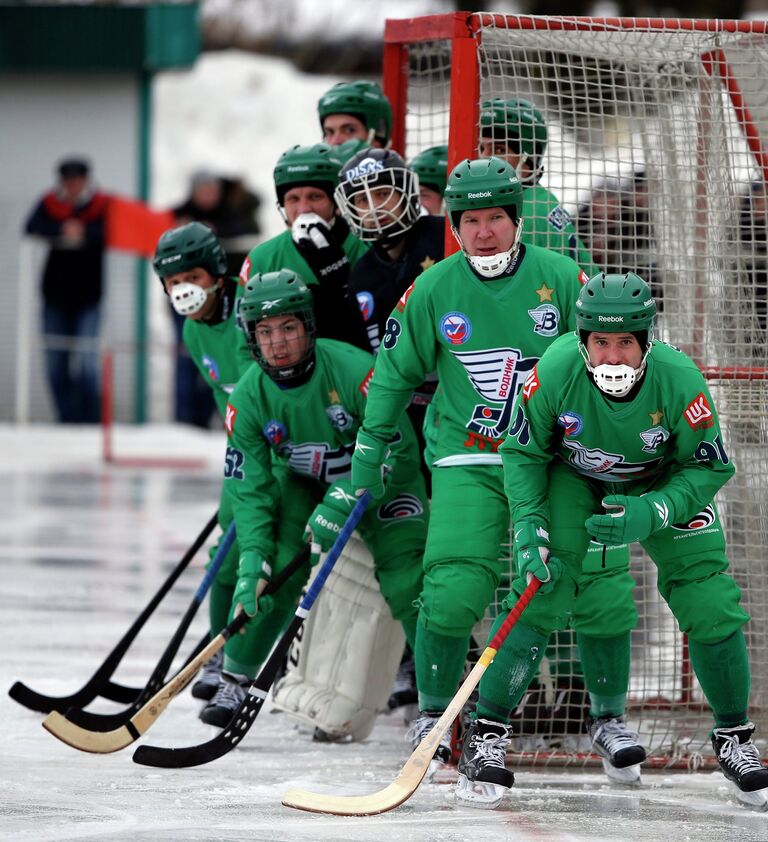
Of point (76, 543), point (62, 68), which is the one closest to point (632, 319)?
point (76, 543)

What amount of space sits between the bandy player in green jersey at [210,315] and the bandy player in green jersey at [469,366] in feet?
3.17

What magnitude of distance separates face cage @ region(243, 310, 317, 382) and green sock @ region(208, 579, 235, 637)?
0.91 m

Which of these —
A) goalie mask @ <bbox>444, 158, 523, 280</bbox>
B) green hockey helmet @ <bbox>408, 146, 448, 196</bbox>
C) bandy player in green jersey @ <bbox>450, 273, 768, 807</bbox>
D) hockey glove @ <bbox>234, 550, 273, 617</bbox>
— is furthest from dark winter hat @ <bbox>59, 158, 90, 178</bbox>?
bandy player in green jersey @ <bbox>450, 273, 768, 807</bbox>

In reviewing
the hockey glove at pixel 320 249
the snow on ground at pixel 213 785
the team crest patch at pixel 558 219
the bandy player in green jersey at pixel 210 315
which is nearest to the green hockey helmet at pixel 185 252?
the bandy player in green jersey at pixel 210 315

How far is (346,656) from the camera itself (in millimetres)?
5344

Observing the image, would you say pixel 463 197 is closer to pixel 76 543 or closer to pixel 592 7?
pixel 76 543

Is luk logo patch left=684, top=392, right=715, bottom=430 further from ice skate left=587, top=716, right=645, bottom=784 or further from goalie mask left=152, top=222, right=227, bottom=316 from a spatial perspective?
goalie mask left=152, top=222, right=227, bottom=316

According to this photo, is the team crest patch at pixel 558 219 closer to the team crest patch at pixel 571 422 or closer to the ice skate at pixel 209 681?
the team crest patch at pixel 571 422

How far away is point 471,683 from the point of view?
443 cm

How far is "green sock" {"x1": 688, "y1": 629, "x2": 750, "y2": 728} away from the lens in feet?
14.7

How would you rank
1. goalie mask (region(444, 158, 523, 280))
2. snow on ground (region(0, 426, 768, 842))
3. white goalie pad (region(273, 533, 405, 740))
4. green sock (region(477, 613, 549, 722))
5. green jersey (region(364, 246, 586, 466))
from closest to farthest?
snow on ground (region(0, 426, 768, 842)), green sock (region(477, 613, 549, 722)), goalie mask (region(444, 158, 523, 280)), green jersey (region(364, 246, 586, 466)), white goalie pad (region(273, 533, 405, 740))

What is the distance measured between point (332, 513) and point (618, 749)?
108 centimetres

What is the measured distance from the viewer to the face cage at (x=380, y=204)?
519 cm

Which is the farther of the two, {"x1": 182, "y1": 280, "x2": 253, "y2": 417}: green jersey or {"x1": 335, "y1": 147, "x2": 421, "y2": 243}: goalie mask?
{"x1": 182, "y1": 280, "x2": 253, "y2": 417}: green jersey
